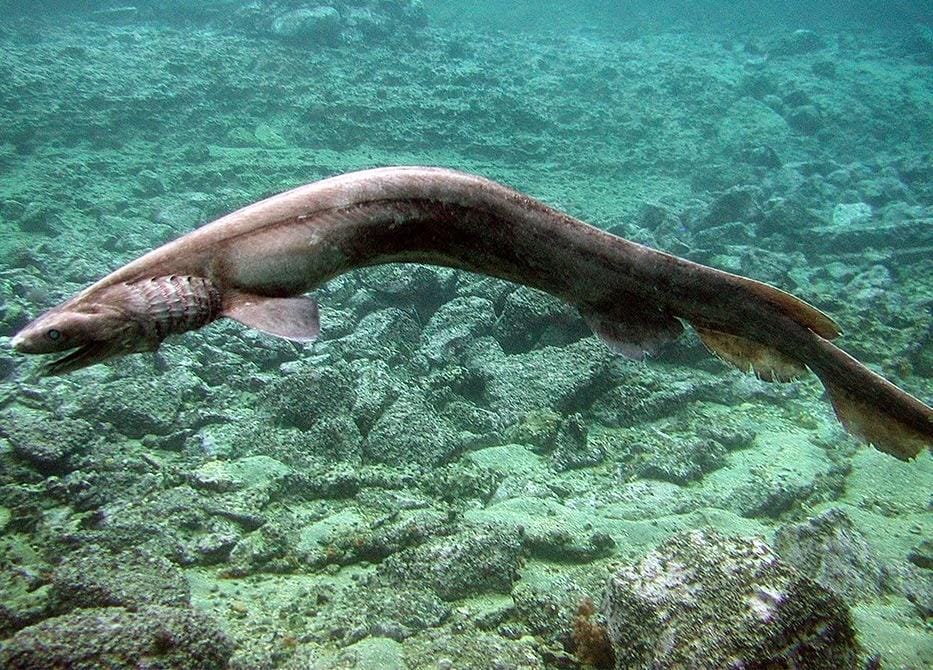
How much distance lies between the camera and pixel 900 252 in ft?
44.8

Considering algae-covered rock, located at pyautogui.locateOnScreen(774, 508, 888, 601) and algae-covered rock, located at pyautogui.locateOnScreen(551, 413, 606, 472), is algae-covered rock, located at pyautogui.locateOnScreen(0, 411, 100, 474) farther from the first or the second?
algae-covered rock, located at pyautogui.locateOnScreen(774, 508, 888, 601)

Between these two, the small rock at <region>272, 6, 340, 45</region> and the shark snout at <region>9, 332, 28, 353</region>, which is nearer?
the shark snout at <region>9, 332, 28, 353</region>

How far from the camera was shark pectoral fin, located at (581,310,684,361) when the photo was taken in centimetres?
276

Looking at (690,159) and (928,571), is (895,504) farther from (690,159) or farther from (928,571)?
(690,159)

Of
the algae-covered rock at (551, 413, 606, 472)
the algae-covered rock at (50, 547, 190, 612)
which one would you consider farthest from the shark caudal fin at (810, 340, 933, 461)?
the algae-covered rock at (50, 547, 190, 612)

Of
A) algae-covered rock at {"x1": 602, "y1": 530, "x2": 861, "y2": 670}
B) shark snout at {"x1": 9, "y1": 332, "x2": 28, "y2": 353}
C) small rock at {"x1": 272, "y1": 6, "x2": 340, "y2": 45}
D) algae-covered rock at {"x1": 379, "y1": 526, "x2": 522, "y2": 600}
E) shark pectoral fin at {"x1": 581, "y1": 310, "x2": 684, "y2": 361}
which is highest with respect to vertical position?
shark snout at {"x1": 9, "y1": 332, "x2": 28, "y2": 353}

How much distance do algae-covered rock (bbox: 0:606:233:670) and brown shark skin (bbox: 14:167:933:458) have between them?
5.93 feet

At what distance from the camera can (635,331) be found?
276cm

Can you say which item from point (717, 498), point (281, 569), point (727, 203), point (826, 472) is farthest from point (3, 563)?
point (727, 203)

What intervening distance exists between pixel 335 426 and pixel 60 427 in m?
2.56

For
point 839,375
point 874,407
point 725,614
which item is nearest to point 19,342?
point 725,614

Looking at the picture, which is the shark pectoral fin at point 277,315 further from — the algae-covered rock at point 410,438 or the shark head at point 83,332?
the algae-covered rock at point 410,438

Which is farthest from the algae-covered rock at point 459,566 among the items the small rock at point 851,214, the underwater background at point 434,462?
Answer: the small rock at point 851,214

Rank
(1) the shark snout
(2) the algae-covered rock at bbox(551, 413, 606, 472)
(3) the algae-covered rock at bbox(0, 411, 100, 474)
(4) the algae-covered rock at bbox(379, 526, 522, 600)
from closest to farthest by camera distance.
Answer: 1. (1) the shark snout
2. (4) the algae-covered rock at bbox(379, 526, 522, 600)
3. (3) the algae-covered rock at bbox(0, 411, 100, 474)
4. (2) the algae-covered rock at bbox(551, 413, 606, 472)
